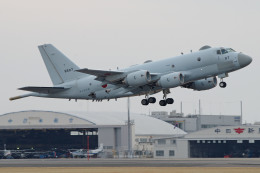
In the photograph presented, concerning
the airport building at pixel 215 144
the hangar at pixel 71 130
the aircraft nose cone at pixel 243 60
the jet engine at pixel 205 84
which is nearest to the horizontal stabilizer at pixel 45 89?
the jet engine at pixel 205 84

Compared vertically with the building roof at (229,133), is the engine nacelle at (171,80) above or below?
above

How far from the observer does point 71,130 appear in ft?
493

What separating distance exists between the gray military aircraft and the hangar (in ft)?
179

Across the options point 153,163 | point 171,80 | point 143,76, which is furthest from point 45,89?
point 153,163

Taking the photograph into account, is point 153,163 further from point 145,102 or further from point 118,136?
point 118,136

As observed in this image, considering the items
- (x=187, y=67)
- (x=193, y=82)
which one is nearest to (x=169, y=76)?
(x=187, y=67)

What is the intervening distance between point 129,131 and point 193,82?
62.7 metres

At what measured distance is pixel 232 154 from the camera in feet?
429

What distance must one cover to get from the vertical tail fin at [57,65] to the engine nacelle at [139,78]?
10.5 m

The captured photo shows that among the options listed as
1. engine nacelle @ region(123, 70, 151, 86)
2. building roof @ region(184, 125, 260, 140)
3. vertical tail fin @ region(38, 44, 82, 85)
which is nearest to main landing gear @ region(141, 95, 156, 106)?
engine nacelle @ region(123, 70, 151, 86)

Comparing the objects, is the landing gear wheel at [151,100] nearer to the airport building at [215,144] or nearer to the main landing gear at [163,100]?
the main landing gear at [163,100]

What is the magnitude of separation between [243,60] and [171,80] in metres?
8.67

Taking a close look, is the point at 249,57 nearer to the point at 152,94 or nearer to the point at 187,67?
the point at 187,67

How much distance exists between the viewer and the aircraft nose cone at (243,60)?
71.6 meters
